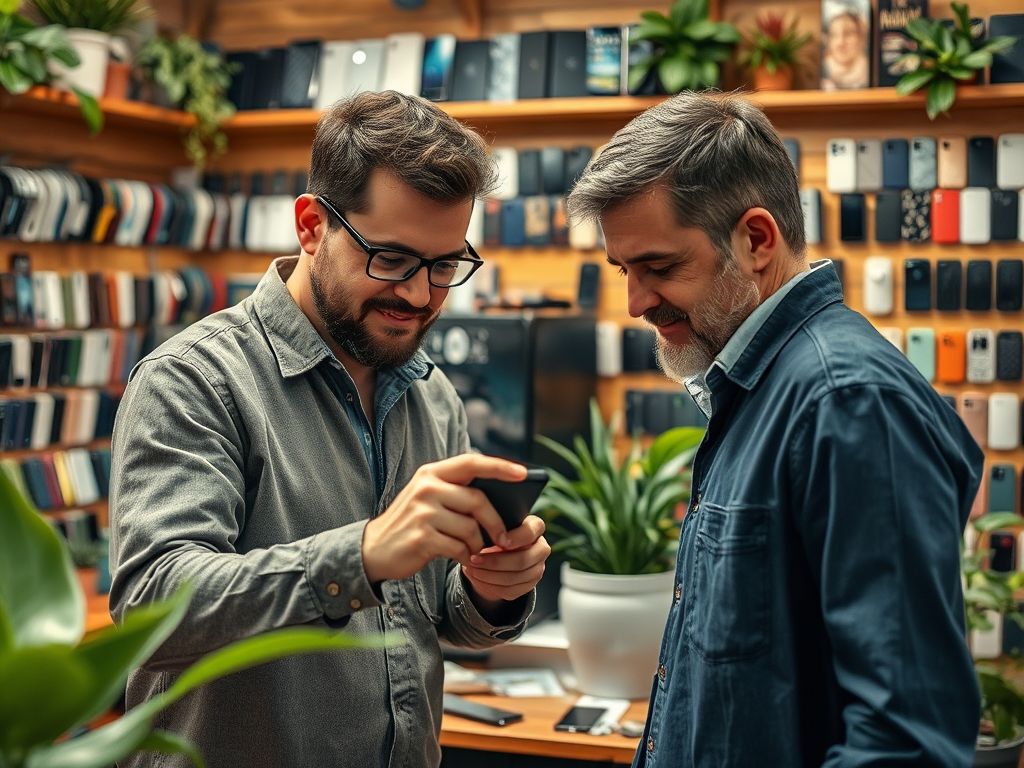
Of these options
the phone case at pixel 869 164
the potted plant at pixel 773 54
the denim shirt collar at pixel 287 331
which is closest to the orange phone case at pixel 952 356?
the phone case at pixel 869 164

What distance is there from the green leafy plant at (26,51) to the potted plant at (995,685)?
2884 millimetres

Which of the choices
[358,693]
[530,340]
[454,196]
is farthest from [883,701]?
[530,340]

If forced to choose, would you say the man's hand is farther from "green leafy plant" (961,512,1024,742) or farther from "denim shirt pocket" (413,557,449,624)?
"green leafy plant" (961,512,1024,742)

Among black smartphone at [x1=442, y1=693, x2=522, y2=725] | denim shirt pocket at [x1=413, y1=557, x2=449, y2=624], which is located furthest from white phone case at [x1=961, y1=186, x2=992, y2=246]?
denim shirt pocket at [x1=413, y1=557, x2=449, y2=624]

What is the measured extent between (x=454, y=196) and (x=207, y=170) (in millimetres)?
2833

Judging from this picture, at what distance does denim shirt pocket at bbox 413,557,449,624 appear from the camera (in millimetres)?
1672

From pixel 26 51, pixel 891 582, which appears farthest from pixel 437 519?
pixel 26 51

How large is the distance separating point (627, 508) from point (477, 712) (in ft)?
2.05

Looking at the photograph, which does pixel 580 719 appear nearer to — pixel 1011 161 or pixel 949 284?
pixel 949 284

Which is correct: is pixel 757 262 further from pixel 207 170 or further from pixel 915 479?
pixel 207 170

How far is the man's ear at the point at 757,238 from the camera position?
4.53ft

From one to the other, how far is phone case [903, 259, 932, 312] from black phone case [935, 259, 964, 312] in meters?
0.03

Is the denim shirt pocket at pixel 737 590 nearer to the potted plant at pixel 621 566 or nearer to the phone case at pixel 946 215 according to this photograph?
the potted plant at pixel 621 566

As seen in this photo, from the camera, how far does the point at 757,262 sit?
1398 mm
